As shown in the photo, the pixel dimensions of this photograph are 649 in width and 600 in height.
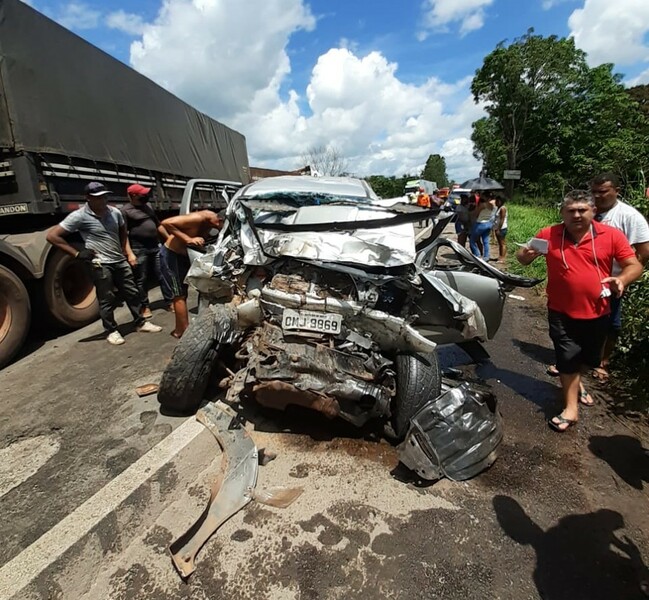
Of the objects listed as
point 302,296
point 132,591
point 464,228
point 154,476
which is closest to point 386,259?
point 302,296

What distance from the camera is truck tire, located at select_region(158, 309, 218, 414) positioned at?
2.66 metres

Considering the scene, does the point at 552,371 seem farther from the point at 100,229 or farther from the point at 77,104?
the point at 77,104

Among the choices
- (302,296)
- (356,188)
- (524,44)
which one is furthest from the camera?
(524,44)

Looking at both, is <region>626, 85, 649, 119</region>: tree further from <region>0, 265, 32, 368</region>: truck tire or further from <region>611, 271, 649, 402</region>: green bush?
<region>0, 265, 32, 368</region>: truck tire

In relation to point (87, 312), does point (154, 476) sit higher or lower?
lower

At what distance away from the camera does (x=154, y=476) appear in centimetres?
210

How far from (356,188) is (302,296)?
2.58 meters

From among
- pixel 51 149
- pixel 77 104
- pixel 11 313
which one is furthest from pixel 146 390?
pixel 77 104

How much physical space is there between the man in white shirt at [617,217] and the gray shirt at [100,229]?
15.4 feet

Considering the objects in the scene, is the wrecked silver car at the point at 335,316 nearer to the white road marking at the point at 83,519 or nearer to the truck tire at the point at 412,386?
the truck tire at the point at 412,386

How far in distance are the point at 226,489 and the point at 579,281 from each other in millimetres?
2636

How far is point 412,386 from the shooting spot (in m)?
2.46

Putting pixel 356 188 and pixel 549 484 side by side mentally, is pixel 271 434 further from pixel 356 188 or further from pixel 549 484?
pixel 356 188

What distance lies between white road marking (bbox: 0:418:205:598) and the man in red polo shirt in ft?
8.79
